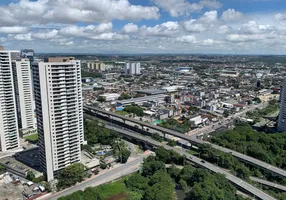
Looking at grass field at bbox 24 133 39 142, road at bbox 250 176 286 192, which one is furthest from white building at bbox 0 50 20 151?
road at bbox 250 176 286 192

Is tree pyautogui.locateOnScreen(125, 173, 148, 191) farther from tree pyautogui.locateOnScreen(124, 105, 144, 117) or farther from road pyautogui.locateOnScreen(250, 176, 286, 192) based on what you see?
tree pyautogui.locateOnScreen(124, 105, 144, 117)

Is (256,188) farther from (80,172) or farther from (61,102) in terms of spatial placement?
(61,102)

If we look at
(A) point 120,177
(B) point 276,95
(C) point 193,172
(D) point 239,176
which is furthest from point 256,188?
(B) point 276,95

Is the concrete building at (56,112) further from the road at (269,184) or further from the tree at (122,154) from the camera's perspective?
the road at (269,184)

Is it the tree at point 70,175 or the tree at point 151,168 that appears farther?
the tree at point 151,168

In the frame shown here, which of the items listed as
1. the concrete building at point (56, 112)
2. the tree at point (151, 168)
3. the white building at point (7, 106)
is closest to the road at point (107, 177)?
the tree at point (151, 168)

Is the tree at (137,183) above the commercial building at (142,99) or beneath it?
beneath

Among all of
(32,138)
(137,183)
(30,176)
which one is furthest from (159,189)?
(32,138)
